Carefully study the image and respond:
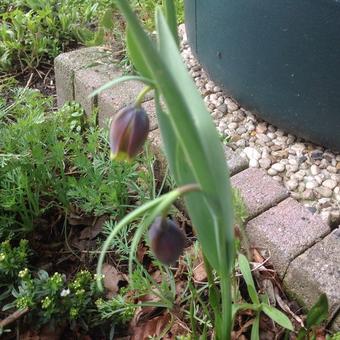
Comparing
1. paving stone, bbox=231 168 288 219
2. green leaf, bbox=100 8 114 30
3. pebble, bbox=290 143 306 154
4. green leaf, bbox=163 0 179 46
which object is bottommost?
pebble, bbox=290 143 306 154

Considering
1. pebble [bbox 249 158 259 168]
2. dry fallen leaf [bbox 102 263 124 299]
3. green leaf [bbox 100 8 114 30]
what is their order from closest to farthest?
1. dry fallen leaf [bbox 102 263 124 299]
2. pebble [bbox 249 158 259 168]
3. green leaf [bbox 100 8 114 30]

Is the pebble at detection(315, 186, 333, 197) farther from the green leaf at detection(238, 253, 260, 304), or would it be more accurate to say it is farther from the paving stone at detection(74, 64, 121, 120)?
the paving stone at detection(74, 64, 121, 120)

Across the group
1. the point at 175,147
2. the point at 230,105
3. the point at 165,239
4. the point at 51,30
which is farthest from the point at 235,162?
the point at 51,30

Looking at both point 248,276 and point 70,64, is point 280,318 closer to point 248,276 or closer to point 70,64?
point 248,276

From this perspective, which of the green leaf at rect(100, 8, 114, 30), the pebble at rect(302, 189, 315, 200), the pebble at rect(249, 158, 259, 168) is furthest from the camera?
the green leaf at rect(100, 8, 114, 30)

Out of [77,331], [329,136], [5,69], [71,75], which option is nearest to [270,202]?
[329,136]

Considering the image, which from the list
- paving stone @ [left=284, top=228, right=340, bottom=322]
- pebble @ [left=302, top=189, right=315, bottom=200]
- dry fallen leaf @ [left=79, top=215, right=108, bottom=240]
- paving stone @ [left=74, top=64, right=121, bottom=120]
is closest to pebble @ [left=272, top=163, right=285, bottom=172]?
pebble @ [left=302, top=189, right=315, bottom=200]

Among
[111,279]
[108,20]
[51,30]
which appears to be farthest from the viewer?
[51,30]
